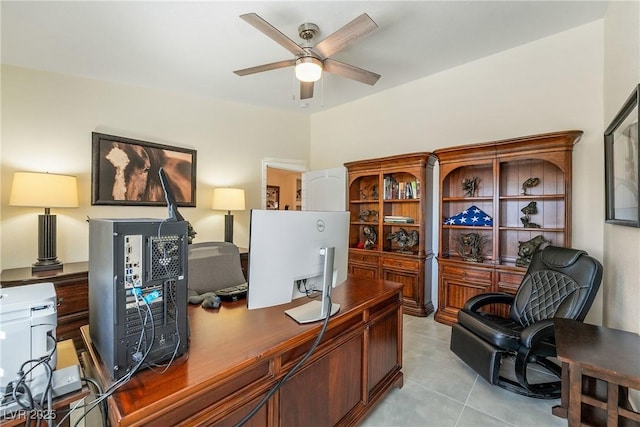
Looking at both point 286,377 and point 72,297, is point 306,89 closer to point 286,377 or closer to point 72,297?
point 286,377

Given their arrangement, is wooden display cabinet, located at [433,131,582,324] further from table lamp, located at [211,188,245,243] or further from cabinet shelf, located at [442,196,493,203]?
table lamp, located at [211,188,245,243]

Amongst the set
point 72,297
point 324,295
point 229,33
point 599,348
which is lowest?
point 72,297

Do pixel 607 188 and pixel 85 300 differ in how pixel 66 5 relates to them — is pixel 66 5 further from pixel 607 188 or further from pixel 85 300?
pixel 607 188

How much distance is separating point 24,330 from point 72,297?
211cm

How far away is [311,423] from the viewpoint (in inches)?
53.4

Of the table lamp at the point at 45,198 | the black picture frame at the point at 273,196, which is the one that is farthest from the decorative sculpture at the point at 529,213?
the black picture frame at the point at 273,196

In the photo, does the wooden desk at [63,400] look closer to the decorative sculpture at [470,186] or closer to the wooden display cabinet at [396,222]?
the wooden display cabinet at [396,222]

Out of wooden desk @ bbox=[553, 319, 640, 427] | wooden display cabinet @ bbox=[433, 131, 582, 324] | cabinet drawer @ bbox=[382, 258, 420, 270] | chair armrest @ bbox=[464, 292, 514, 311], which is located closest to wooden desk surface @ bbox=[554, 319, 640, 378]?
wooden desk @ bbox=[553, 319, 640, 427]

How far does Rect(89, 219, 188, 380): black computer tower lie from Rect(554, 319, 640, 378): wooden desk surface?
66.9 inches

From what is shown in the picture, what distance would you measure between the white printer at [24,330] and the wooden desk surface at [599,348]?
81.4 inches

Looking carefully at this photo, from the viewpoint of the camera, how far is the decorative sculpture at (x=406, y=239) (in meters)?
3.78

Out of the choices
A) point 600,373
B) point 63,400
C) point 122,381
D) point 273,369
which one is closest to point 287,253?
point 273,369

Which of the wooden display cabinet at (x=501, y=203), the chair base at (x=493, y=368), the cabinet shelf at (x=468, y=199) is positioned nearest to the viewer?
the chair base at (x=493, y=368)

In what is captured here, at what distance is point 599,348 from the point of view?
1394mm
